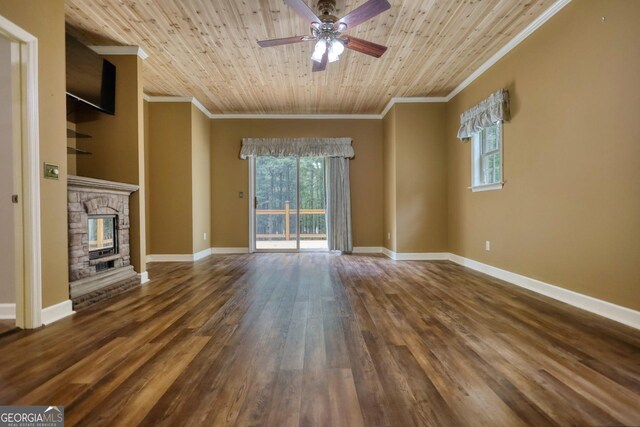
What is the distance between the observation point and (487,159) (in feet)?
14.0

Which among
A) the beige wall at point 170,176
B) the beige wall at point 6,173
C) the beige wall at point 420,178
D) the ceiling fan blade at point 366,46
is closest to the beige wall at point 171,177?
the beige wall at point 170,176

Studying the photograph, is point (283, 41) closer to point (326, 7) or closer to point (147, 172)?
point (326, 7)

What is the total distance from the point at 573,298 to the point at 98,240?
4391 millimetres

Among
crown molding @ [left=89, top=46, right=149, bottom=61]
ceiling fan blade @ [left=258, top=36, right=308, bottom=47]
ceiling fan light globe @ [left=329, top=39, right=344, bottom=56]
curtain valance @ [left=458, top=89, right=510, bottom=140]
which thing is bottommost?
curtain valance @ [left=458, top=89, right=510, bottom=140]

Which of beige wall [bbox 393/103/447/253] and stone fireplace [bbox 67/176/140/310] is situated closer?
stone fireplace [bbox 67/176/140/310]

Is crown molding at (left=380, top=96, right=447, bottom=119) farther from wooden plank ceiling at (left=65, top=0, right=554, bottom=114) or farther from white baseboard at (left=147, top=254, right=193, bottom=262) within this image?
white baseboard at (left=147, top=254, right=193, bottom=262)

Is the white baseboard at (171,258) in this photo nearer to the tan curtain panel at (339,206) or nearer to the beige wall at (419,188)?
the tan curtain panel at (339,206)

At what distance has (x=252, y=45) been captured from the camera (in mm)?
3572

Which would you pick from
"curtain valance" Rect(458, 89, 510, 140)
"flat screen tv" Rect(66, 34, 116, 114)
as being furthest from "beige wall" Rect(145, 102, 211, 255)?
"curtain valance" Rect(458, 89, 510, 140)

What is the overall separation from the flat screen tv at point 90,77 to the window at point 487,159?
444 cm

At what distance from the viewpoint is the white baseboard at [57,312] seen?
7.61ft

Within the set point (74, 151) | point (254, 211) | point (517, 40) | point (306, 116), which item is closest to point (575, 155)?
point (517, 40)

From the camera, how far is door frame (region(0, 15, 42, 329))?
2213 millimetres

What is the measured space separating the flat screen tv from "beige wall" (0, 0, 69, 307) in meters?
0.46
